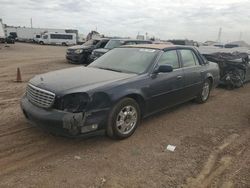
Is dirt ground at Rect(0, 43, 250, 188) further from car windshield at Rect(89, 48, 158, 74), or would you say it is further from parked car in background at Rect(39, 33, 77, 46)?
parked car in background at Rect(39, 33, 77, 46)

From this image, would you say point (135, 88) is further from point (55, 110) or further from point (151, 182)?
point (151, 182)

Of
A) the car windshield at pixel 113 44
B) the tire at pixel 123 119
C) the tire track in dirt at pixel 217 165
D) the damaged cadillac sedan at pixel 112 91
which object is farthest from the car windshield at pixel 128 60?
the car windshield at pixel 113 44

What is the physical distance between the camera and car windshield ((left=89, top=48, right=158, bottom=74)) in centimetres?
537

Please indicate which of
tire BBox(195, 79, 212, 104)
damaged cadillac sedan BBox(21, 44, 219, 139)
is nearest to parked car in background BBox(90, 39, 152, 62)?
tire BBox(195, 79, 212, 104)

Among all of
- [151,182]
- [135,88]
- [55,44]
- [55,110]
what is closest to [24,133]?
[55,110]

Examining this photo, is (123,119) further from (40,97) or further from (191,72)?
(191,72)

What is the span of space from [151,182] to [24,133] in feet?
8.40

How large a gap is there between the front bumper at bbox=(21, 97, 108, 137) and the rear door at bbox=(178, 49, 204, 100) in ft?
8.84

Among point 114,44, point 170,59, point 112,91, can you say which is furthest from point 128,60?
point 114,44

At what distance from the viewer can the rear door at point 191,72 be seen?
6348mm

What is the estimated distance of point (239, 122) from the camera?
611 centimetres

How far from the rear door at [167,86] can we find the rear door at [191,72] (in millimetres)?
248

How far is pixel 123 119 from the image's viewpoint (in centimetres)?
474

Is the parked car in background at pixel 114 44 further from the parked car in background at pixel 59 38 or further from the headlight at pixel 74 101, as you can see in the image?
the parked car in background at pixel 59 38
